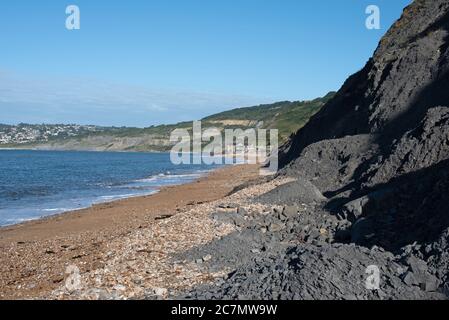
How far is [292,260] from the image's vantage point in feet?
32.1

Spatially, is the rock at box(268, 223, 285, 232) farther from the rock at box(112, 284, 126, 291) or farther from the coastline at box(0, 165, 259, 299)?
the rock at box(112, 284, 126, 291)

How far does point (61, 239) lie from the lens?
59.3 feet

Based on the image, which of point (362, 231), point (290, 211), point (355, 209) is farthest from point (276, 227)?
point (362, 231)

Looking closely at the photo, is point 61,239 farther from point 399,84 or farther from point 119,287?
point 399,84

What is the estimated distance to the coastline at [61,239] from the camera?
478 inches

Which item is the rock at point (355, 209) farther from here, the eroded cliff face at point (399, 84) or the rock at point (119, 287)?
the rock at point (119, 287)

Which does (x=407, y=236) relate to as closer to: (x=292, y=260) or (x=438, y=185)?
(x=438, y=185)

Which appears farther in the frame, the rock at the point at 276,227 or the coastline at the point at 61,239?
the rock at the point at 276,227

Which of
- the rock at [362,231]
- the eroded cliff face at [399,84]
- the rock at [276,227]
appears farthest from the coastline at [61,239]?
the eroded cliff face at [399,84]

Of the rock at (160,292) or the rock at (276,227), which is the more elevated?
the rock at (276,227)

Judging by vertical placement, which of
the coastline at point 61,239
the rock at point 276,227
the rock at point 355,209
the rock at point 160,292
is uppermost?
the rock at point 355,209

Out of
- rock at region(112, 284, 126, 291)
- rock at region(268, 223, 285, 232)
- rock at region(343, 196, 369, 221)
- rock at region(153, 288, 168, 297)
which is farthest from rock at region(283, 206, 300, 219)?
rock at region(112, 284, 126, 291)

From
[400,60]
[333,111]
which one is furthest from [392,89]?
[333,111]

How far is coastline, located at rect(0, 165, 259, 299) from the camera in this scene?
39.8 feet
